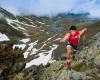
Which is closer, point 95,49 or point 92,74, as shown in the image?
point 92,74

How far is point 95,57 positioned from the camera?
29.3 metres

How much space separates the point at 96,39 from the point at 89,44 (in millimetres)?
1027

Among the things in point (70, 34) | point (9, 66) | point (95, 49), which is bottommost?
point (9, 66)

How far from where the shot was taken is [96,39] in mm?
34375

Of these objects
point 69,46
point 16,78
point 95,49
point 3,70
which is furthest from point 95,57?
point 3,70

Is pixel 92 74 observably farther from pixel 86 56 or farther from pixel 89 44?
pixel 89 44

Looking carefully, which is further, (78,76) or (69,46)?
(78,76)

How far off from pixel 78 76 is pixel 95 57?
5.39 metres

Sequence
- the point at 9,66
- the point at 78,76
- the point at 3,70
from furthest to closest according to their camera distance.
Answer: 1. the point at 9,66
2. the point at 3,70
3. the point at 78,76

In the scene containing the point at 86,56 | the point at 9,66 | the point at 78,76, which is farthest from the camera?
the point at 9,66

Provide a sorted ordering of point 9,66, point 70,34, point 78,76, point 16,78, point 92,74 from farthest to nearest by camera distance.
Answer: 1. point 9,66
2. point 16,78
3. point 92,74
4. point 78,76
5. point 70,34

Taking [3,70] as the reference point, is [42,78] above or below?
above

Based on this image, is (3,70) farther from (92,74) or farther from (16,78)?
(92,74)

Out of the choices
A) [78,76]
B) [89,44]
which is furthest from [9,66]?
[78,76]
